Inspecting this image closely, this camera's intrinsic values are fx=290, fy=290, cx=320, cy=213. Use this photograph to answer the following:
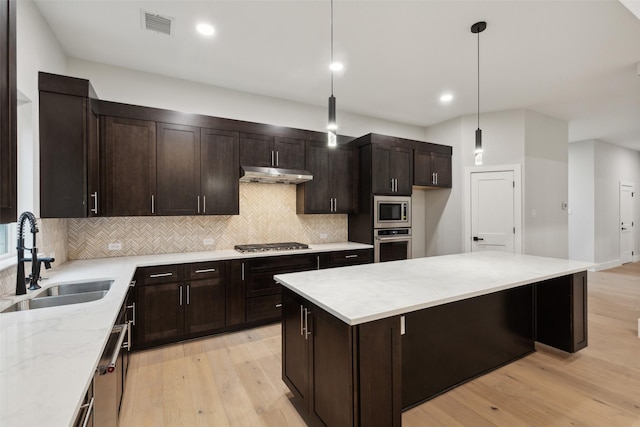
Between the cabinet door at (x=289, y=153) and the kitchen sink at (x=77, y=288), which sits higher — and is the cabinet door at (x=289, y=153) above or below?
above

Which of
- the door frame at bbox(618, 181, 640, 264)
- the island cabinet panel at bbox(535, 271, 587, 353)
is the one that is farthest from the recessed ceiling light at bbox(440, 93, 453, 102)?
the door frame at bbox(618, 181, 640, 264)

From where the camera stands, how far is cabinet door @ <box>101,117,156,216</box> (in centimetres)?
303

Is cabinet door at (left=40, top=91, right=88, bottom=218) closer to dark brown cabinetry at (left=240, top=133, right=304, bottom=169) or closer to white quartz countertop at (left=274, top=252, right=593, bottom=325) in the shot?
dark brown cabinetry at (left=240, top=133, right=304, bottom=169)

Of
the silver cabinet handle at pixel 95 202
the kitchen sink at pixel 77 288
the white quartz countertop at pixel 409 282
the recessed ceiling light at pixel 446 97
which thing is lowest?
the kitchen sink at pixel 77 288

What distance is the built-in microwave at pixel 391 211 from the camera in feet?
14.5

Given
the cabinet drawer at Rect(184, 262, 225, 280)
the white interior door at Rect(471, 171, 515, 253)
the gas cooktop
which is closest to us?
the cabinet drawer at Rect(184, 262, 225, 280)

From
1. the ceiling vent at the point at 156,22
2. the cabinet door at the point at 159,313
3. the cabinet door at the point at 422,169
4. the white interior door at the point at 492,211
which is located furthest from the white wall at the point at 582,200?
the ceiling vent at the point at 156,22

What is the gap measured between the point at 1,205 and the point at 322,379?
1.65 metres

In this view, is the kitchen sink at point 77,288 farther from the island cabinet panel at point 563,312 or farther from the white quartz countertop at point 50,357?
the island cabinet panel at point 563,312

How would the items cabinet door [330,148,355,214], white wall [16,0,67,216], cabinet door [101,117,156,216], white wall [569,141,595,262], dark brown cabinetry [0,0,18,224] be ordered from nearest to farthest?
dark brown cabinetry [0,0,18,224] → white wall [16,0,67,216] → cabinet door [101,117,156,216] → cabinet door [330,148,355,214] → white wall [569,141,595,262]

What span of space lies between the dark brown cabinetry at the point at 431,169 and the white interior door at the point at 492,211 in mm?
449

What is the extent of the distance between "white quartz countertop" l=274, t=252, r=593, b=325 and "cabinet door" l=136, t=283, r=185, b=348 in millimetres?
1535

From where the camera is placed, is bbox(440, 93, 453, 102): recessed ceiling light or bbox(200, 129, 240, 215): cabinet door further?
bbox(440, 93, 453, 102): recessed ceiling light

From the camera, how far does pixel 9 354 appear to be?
1.09 metres
